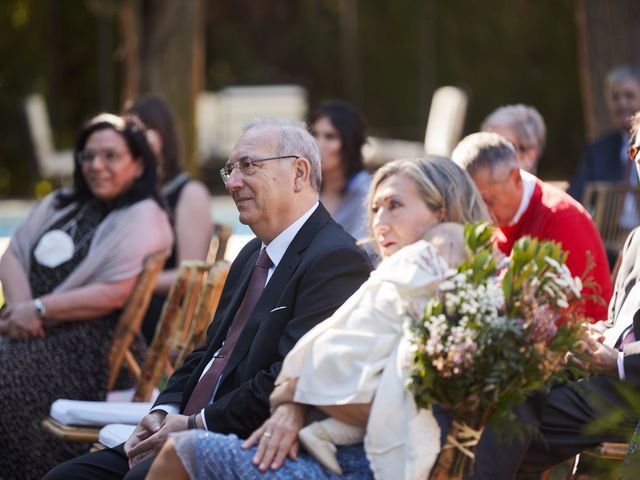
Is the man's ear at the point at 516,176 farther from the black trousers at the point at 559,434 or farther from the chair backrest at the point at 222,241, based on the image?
the chair backrest at the point at 222,241

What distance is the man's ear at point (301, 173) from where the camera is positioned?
12.4ft

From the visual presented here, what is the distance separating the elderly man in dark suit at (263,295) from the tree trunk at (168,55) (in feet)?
25.4

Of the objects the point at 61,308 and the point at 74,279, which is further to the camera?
the point at 74,279

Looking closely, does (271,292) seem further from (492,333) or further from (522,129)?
(522,129)

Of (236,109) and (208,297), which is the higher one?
(208,297)

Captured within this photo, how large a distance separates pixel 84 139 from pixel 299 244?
2506 millimetres

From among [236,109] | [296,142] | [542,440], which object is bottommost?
[236,109]

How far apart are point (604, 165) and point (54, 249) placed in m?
3.66

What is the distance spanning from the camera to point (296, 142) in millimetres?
3789

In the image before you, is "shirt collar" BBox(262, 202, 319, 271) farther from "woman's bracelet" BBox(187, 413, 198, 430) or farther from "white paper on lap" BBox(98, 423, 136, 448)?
"white paper on lap" BBox(98, 423, 136, 448)

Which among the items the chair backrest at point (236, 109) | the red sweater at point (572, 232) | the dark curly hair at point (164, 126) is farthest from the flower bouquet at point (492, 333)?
the chair backrest at point (236, 109)

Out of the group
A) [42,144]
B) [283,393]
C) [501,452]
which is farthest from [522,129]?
[42,144]

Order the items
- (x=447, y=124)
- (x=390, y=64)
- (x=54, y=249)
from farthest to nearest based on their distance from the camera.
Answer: (x=390, y=64), (x=447, y=124), (x=54, y=249)

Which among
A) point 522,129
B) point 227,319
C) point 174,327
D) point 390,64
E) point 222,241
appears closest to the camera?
point 227,319
